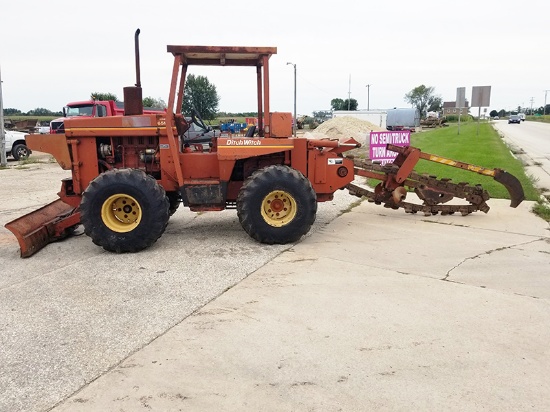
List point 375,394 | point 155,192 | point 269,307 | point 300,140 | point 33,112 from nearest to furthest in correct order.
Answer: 1. point 375,394
2. point 269,307
3. point 155,192
4. point 300,140
5. point 33,112

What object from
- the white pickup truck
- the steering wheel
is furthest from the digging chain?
the white pickup truck

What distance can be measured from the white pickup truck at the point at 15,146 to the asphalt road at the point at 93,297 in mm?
14424

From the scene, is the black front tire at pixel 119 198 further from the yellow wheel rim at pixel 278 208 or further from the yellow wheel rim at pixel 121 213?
the yellow wheel rim at pixel 278 208

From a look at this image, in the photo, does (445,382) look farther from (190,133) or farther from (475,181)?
(475,181)

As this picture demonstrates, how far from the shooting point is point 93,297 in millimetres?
4586

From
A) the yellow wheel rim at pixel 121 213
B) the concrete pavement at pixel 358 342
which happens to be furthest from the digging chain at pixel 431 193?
the yellow wheel rim at pixel 121 213

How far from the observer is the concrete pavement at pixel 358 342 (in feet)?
9.87

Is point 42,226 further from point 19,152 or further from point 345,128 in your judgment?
point 345,128

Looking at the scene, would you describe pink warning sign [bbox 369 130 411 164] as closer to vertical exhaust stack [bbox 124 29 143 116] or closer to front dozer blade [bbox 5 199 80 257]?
vertical exhaust stack [bbox 124 29 143 116]

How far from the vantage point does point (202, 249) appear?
617 cm

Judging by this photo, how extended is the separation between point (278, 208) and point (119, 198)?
2.01m

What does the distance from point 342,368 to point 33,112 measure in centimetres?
10458

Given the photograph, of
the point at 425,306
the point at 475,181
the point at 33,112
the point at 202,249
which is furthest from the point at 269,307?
the point at 33,112

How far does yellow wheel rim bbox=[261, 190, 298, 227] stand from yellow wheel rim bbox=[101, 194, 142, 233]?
1586 mm
